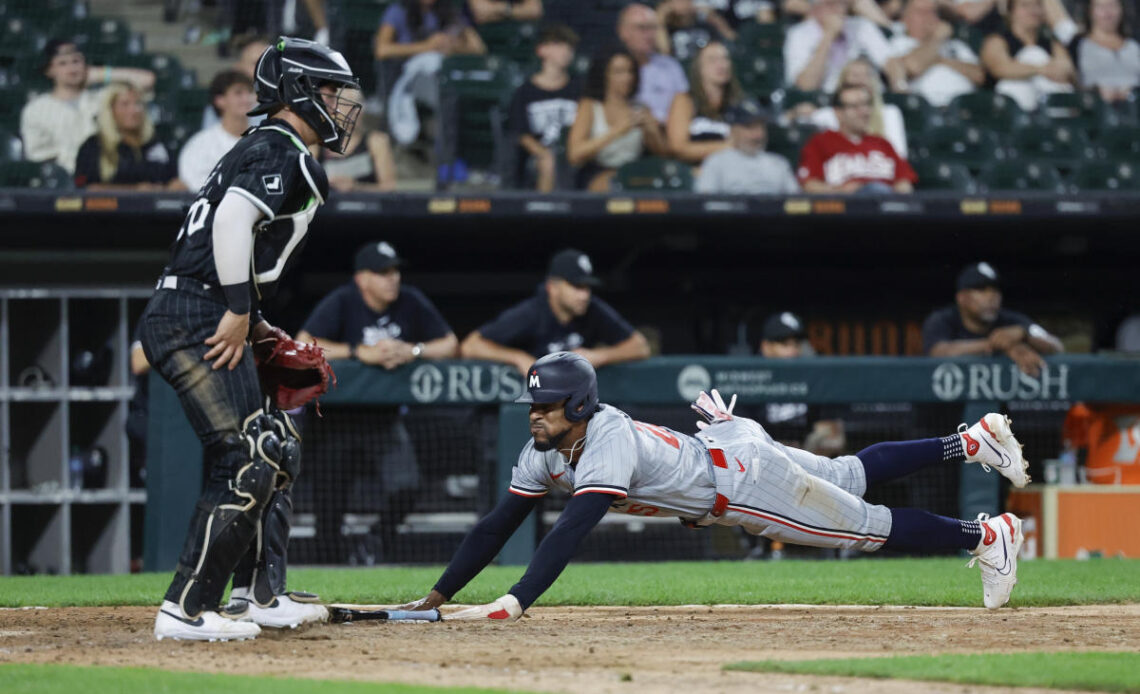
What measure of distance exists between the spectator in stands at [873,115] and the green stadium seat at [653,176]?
129cm

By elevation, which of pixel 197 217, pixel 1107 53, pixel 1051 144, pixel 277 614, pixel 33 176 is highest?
pixel 1107 53

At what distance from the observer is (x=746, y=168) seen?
10.3 metres

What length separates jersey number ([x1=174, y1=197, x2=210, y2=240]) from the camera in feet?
15.5

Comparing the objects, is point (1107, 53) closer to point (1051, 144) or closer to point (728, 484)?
point (1051, 144)

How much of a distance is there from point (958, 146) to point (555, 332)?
435 cm

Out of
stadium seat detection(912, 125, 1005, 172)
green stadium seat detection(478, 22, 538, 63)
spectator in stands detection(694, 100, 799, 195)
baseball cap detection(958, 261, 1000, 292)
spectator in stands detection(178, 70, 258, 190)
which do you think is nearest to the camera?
baseball cap detection(958, 261, 1000, 292)

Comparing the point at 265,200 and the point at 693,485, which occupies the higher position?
the point at 265,200

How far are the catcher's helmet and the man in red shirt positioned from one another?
5822 mm

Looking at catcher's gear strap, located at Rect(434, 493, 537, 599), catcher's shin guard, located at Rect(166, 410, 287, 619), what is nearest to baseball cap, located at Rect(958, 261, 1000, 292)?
catcher's gear strap, located at Rect(434, 493, 537, 599)

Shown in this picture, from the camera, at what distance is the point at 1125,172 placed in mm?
11039

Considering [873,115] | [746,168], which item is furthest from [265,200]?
[873,115]

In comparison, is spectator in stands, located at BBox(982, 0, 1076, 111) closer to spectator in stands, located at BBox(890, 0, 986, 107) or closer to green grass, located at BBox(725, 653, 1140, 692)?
spectator in stands, located at BBox(890, 0, 986, 107)

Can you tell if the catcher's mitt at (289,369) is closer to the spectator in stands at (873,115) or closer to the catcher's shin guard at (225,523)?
the catcher's shin guard at (225,523)

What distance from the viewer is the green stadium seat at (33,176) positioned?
9562 millimetres
